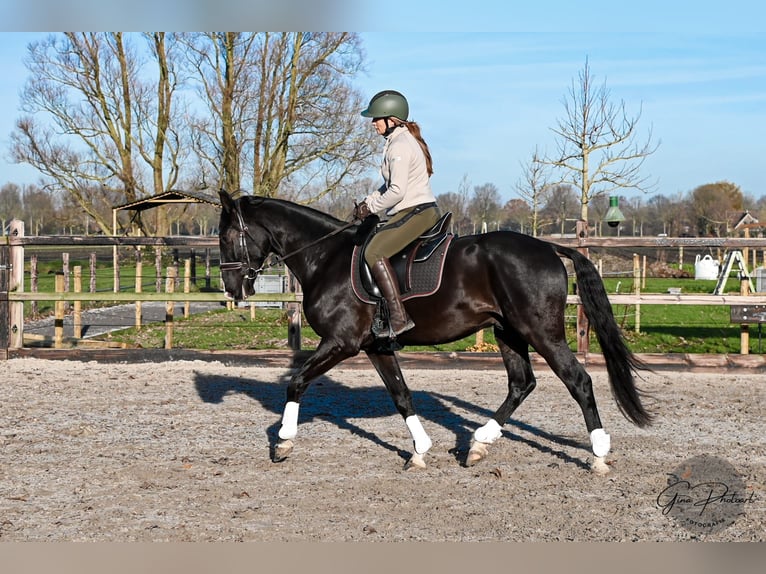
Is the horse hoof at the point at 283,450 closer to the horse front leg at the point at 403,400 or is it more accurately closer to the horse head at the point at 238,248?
the horse front leg at the point at 403,400

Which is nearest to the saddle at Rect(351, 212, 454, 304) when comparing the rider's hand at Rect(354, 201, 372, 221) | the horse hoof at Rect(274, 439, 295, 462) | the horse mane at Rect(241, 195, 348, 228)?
the rider's hand at Rect(354, 201, 372, 221)

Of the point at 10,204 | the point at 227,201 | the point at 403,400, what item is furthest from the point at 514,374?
the point at 10,204

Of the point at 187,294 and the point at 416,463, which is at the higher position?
the point at 187,294

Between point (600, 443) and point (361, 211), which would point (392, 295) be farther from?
point (600, 443)

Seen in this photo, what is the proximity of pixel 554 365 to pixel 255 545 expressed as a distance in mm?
2793

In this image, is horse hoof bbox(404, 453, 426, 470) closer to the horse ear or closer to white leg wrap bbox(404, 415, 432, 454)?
white leg wrap bbox(404, 415, 432, 454)

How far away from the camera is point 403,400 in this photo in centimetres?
646

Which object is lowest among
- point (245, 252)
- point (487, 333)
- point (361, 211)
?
point (487, 333)

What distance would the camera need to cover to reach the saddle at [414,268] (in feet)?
20.8

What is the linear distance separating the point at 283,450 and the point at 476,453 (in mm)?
1514

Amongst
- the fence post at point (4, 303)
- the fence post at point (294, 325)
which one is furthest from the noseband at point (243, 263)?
the fence post at point (4, 303)
